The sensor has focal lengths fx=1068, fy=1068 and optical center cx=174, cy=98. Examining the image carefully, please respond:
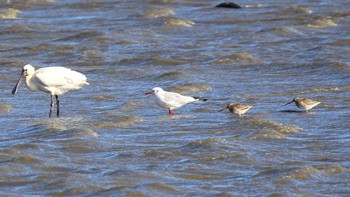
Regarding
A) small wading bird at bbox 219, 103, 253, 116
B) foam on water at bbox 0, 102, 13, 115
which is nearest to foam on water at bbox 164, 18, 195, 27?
foam on water at bbox 0, 102, 13, 115

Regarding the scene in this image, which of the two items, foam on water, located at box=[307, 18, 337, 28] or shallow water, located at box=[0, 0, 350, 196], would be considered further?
foam on water, located at box=[307, 18, 337, 28]

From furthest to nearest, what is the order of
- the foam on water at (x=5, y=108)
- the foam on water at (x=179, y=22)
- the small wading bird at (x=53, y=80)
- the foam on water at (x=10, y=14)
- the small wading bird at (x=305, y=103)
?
1. the foam on water at (x=10, y=14)
2. the foam on water at (x=179, y=22)
3. the small wading bird at (x=53, y=80)
4. the foam on water at (x=5, y=108)
5. the small wading bird at (x=305, y=103)

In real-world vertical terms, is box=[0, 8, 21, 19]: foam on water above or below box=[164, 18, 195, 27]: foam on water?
below

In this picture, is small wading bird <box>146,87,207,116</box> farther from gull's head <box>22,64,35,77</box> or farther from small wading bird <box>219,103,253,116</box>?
gull's head <box>22,64,35,77</box>

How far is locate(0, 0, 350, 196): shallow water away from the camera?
9602mm

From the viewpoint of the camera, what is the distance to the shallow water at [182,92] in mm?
9602

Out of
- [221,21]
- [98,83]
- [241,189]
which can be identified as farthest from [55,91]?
[221,21]

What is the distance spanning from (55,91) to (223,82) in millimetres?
2773

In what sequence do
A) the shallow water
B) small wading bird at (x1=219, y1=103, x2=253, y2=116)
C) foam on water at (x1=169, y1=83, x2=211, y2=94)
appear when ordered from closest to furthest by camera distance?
the shallow water < small wading bird at (x1=219, y1=103, x2=253, y2=116) < foam on water at (x1=169, y1=83, x2=211, y2=94)

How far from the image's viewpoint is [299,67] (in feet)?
55.2

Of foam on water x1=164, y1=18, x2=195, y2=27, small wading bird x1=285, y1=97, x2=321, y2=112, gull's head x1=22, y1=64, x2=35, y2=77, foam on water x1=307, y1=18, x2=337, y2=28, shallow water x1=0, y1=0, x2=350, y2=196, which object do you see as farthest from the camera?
foam on water x1=164, y1=18, x2=195, y2=27

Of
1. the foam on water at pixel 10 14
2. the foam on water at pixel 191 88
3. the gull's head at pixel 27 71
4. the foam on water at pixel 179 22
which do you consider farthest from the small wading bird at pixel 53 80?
the foam on water at pixel 10 14

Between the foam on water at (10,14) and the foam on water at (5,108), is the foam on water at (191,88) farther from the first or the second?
the foam on water at (10,14)

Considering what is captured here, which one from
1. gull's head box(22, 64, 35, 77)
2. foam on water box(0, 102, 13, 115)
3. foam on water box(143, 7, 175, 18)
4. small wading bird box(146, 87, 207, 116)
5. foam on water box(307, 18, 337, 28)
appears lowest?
foam on water box(143, 7, 175, 18)
